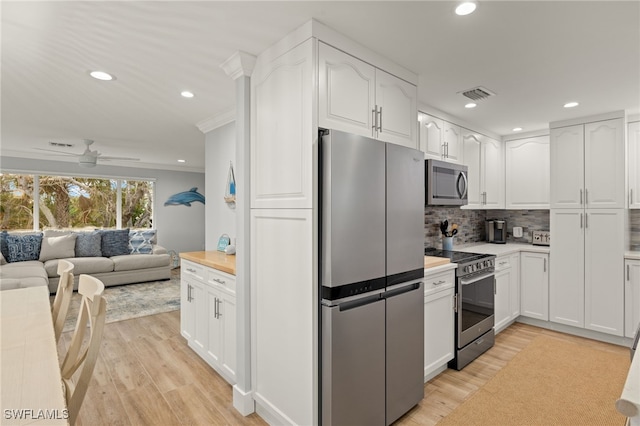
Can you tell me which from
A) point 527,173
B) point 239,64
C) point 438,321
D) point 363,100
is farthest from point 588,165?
point 239,64

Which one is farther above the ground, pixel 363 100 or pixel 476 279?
pixel 363 100

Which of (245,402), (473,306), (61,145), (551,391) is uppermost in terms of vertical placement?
(61,145)

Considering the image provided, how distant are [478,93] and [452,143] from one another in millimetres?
710

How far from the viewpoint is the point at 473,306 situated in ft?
9.69

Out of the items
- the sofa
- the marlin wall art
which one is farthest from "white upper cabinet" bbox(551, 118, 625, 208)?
the marlin wall art

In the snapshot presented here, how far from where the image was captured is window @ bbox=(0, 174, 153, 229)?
605 centimetres

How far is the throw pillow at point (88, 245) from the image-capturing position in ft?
19.3

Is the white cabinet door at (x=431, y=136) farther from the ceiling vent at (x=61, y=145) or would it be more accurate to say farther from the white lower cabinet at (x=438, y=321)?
the ceiling vent at (x=61, y=145)

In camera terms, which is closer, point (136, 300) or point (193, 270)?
point (193, 270)

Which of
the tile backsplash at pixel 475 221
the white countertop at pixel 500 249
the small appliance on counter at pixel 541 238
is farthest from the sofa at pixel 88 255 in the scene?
the small appliance on counter at pixel 541 238

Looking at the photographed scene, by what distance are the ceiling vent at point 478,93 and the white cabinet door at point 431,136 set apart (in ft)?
1.28

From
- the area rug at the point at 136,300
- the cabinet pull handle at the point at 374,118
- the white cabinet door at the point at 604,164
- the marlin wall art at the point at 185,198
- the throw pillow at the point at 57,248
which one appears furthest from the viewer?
the marlin wall art at the point at 185,198

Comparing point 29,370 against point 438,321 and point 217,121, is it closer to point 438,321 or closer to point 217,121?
point 438,321

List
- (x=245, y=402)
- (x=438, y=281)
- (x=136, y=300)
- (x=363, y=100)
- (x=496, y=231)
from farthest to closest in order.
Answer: (x=136, y=300) → (x=496, y=231) → (x=438, y=281) → (x=245, y=402) → (x=363, y=100)
